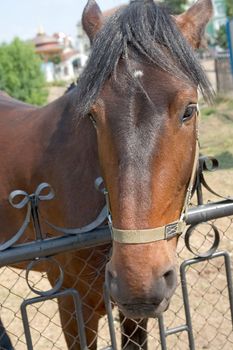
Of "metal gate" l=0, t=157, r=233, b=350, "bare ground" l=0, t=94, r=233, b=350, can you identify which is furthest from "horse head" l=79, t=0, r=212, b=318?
"bare ground" l=0, t=94, r=233, b=350

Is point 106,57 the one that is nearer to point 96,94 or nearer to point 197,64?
point 96,94

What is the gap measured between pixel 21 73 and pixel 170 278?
24.9 m

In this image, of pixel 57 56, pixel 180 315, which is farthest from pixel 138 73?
pixel 57 56

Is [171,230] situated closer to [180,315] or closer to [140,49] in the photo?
[140,49]

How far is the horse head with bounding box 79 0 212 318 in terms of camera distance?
163 centimetres

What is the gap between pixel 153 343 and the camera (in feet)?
11.2

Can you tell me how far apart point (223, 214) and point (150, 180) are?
0.44m

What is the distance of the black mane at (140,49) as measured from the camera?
73.6 inches

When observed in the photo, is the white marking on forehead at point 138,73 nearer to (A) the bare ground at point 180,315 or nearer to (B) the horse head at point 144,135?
(B) the horse head at point 144,135

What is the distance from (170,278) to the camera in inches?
65.7

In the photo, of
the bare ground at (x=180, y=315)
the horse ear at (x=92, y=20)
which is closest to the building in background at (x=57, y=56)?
the bare ground at (x=180, y=315)

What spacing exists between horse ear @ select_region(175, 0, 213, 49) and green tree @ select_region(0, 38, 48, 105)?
22209mm

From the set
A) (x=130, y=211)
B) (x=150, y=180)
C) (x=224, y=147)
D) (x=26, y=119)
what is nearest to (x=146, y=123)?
(x=150, y=180)

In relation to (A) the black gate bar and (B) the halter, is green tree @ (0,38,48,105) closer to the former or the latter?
(A) the black gate bar
